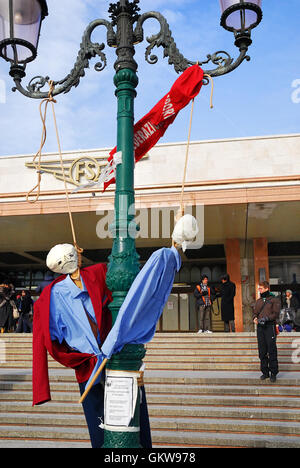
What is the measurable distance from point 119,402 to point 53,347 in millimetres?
647

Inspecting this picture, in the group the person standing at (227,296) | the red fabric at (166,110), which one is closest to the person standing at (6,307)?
the person standing at (227,296)

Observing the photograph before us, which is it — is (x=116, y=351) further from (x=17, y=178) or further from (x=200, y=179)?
(x=17, y=178)

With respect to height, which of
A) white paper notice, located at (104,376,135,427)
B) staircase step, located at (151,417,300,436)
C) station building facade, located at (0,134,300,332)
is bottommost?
staircase step, located at (151,417,300,436)

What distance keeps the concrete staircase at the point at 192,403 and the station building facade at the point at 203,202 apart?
488 centimetres

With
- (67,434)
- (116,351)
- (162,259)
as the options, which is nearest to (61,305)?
(116,351)

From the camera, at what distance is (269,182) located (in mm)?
12672

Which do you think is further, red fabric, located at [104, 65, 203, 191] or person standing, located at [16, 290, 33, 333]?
person standing, located at [16, 290, 33, 333]

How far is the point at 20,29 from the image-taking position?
3707 mm

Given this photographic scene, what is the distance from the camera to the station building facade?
1291 cm

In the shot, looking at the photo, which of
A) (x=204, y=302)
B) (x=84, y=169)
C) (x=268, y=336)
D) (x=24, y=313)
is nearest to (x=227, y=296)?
(x=204, y=302)

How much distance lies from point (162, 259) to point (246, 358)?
637 cm

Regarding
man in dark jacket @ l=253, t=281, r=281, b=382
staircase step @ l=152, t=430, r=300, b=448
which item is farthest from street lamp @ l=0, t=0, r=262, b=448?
man in dark jacket @ l=253, t=281, r=281, b=382

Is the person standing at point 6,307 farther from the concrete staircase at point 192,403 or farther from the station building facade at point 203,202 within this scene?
the concrete staircase at point 192,403

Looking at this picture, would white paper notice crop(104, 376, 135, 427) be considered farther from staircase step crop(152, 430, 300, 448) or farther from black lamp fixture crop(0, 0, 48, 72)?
staircase step crop(152, 430, 300, 448)
